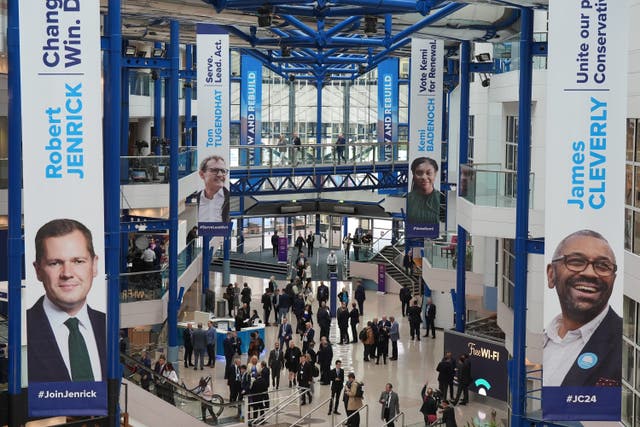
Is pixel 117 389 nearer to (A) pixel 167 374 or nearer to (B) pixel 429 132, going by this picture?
(A) pixel 167 374

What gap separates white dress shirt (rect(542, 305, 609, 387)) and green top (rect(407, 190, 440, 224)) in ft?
53.1

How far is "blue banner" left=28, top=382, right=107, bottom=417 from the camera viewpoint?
14305 mm

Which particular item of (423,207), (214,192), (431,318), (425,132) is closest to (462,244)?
(423,207)

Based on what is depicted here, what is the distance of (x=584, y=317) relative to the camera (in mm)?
14070

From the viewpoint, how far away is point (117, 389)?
15.3m

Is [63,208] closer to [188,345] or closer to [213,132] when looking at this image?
[213,132]

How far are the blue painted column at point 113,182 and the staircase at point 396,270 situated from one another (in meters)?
27.7

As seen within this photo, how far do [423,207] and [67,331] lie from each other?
17.3m

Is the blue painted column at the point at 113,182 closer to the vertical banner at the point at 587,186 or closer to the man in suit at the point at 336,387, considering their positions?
the vertical banner at the point at 587,186

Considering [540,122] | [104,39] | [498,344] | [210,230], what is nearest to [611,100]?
[104,39]

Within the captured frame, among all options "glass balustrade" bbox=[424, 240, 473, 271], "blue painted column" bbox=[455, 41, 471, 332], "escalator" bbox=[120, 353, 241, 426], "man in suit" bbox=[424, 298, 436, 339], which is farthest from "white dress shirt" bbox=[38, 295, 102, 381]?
"man in suit" bbox=[424, 298, 436, 339]

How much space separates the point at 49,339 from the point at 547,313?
6.04 meters

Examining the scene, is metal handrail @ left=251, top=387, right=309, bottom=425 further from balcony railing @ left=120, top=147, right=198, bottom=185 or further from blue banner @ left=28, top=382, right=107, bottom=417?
blue banner @ left=28, top=382, right=107, bottom=417

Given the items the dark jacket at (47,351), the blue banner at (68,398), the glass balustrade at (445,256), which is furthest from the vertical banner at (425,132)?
the blue banner at (68,398)
